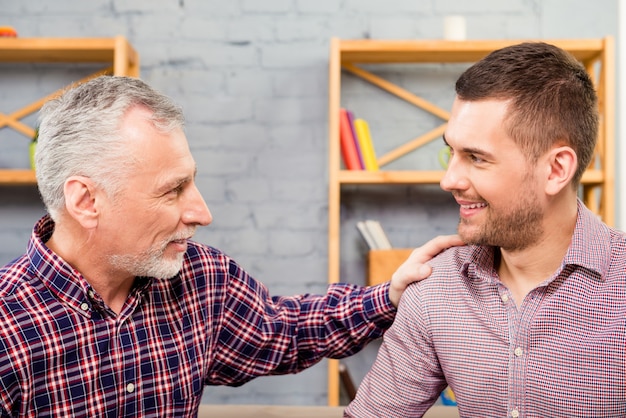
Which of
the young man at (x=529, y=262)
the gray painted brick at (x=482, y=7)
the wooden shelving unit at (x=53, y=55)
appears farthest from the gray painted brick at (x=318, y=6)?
the young man at (x=529, y=262)

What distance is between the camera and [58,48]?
2.74 metres

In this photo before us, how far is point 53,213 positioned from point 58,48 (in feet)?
4.92

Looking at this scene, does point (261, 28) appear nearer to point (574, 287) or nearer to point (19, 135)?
point (19, 135)

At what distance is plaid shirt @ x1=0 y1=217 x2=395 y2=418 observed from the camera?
1.28 meters

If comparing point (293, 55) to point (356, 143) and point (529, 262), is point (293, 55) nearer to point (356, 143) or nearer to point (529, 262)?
point (356, 143)

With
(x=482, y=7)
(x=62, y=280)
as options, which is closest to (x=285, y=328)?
(x=62, y=280)

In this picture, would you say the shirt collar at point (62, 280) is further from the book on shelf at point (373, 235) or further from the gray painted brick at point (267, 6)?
the gray painted brick at point (267, 6)

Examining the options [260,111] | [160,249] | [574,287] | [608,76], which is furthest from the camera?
[260,111]

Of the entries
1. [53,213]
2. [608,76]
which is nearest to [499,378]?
[53,213]

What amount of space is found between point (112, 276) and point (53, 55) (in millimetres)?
1692

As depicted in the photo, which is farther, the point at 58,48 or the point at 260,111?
the point at 260,111

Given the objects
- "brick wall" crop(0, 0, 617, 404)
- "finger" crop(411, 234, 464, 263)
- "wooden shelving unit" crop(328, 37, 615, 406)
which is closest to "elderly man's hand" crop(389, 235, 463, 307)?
"finger" crop(411, 234, 464, 263)

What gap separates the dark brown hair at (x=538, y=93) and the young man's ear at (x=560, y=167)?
16 millimetres

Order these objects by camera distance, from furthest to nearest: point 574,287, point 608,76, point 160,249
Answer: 1. point 608,76
2. point 160,249
3. point 574,287
